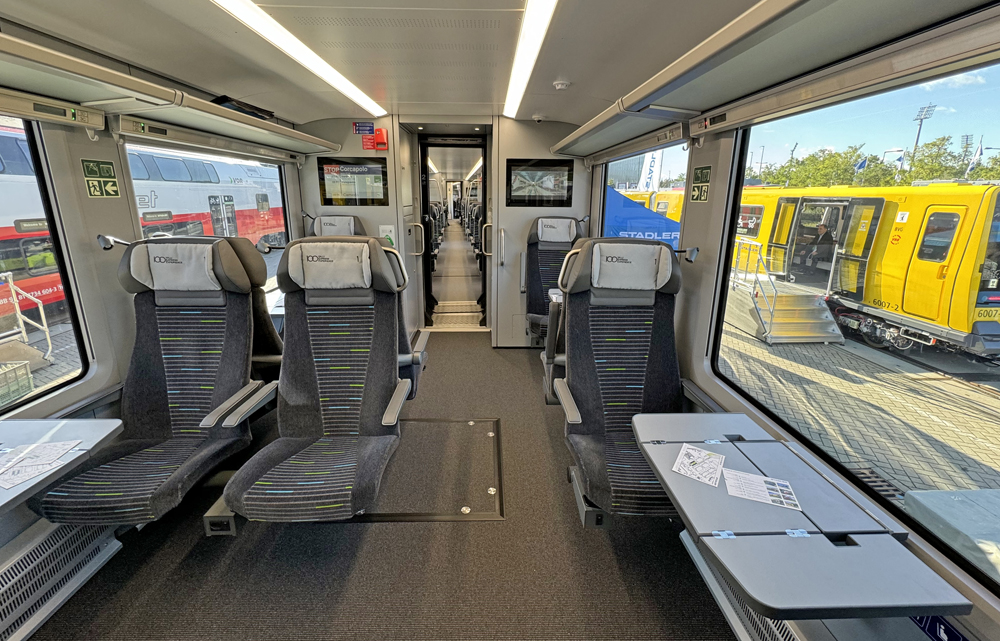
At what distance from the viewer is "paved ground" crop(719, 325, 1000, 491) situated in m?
1.95

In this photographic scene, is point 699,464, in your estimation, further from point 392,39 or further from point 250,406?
point 392,39

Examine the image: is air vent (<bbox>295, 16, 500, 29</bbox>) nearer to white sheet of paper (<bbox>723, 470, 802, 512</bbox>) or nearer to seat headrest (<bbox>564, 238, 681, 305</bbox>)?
seat headrest (<bbox>564, 238, 681, 305</bbox>)

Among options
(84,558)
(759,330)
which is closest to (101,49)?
(84,558)

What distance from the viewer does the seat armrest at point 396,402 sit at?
7.59ft

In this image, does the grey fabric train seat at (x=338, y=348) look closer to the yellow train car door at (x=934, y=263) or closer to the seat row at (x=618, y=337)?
the seat row at (x=618, y=337)

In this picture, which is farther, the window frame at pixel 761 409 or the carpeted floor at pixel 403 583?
the carpeted floor at pixel 403 583

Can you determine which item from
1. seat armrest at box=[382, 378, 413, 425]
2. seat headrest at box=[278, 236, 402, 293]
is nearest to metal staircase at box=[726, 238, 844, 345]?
seat armrest at box=[382, 378, 413, 425]

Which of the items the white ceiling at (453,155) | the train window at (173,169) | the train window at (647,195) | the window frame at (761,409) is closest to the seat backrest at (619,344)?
the window frame at (761,409)

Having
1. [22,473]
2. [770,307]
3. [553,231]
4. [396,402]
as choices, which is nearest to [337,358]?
[396,402]

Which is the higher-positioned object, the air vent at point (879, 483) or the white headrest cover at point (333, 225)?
the white headrest cover at point (333, 225)

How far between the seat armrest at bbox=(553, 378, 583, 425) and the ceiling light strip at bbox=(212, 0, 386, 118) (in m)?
2.37

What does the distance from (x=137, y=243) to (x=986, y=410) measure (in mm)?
4201

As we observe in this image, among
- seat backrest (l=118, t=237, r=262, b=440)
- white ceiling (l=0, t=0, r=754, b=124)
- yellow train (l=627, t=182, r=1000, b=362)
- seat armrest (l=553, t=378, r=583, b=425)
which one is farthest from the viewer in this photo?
seat backrest (l=118, t=237, r=262, b=440)

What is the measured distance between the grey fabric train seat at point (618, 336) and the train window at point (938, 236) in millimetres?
1108
